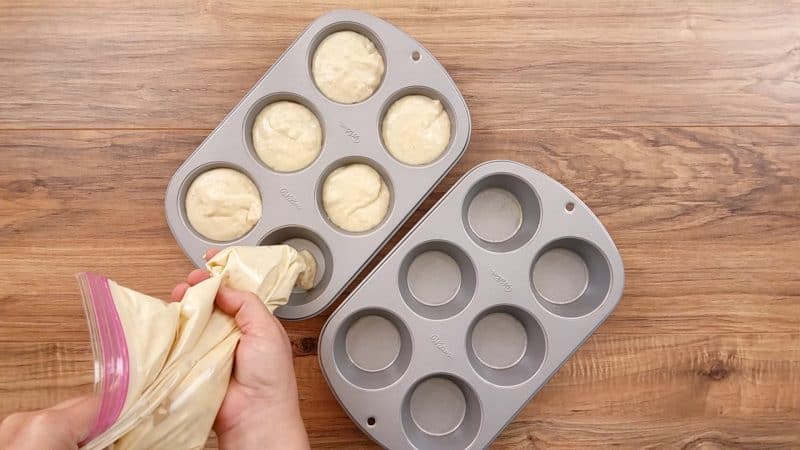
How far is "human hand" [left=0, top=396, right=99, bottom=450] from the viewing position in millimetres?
669

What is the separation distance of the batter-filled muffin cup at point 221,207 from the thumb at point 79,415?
1.27 feet

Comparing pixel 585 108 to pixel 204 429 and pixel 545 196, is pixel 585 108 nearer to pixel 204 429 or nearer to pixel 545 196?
pixel 545 196

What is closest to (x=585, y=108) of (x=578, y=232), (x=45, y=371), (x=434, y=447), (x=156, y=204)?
(x=578, y=232)

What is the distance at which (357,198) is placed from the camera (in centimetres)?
108

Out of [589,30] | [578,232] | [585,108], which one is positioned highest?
[589,30]

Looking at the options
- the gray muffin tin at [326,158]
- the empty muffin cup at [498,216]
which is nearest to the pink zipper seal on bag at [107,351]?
the gray muffin tin at [326,158]

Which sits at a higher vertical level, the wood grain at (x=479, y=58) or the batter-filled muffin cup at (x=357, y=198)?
the wood grain at (x=479, y=58)

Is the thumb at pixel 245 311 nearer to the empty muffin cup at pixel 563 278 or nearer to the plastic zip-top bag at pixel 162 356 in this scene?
the plastic zip-top bag at pixel 162 356

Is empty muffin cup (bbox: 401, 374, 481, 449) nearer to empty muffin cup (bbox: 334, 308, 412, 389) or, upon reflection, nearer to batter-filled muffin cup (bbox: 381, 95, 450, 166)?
empty muffin cup (bbox: 334, 308, 412, 389)

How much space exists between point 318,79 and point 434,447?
27.4 inches

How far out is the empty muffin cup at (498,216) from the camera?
1126mm

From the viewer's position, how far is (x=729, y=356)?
1.16m

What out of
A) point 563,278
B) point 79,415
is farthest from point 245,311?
point 563,278

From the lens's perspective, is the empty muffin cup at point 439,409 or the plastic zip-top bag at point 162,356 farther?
the empty muffin cup at point 439,409
